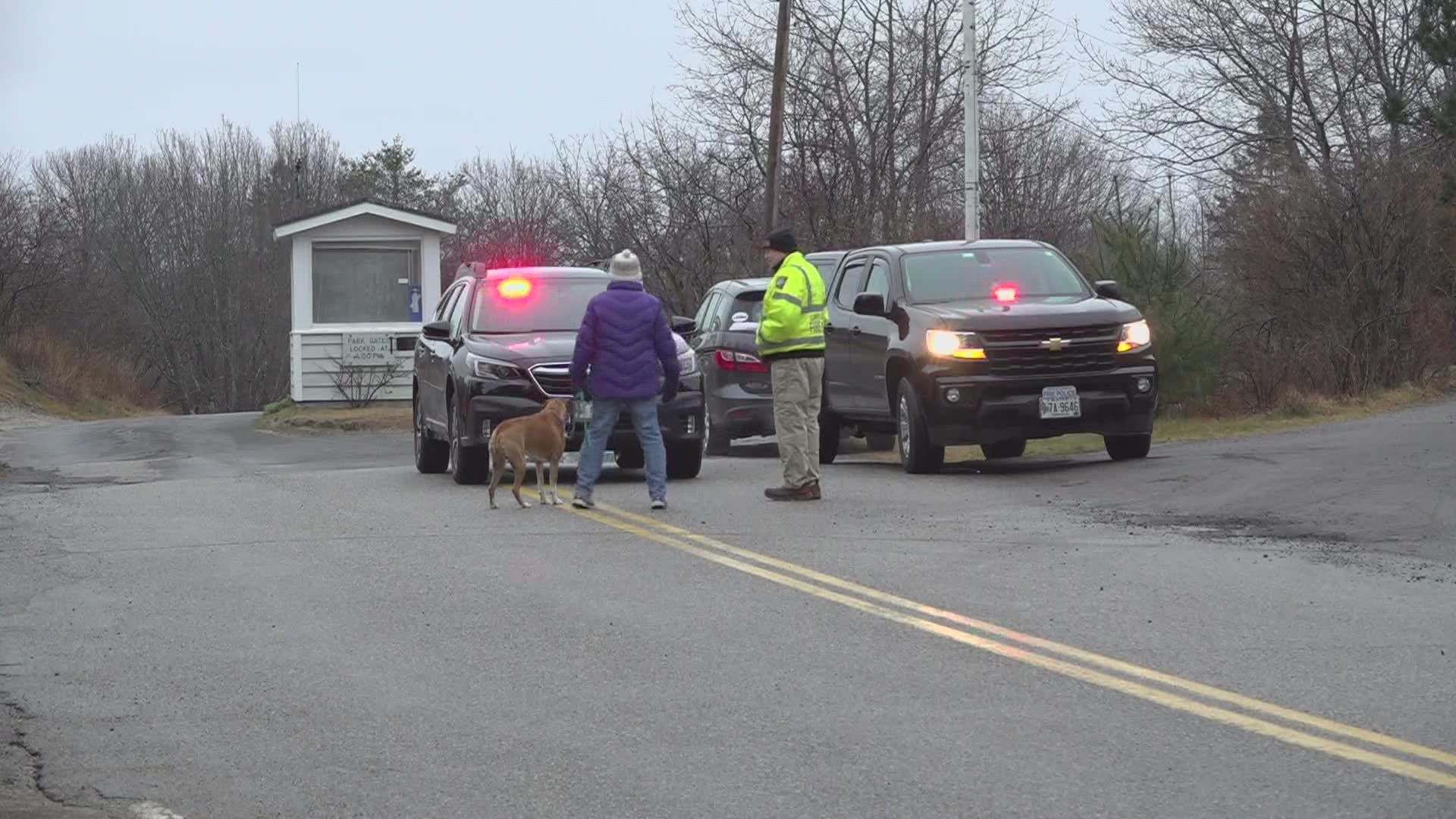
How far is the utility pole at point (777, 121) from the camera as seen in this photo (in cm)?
2981

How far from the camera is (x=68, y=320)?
64.2 meters

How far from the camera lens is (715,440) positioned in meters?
20.6

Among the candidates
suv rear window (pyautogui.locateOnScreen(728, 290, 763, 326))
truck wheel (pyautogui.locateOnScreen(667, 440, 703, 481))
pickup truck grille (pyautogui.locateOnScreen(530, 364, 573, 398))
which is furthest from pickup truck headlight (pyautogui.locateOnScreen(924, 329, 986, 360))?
A: suv rear window (pyautogui.locateOnScreen(728, 290, 763, 326))

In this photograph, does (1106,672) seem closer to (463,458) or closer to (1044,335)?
(1044,335)

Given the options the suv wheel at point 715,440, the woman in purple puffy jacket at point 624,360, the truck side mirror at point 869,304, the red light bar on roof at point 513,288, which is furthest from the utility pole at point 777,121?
the woman in purple puffy jacket at point 624,360

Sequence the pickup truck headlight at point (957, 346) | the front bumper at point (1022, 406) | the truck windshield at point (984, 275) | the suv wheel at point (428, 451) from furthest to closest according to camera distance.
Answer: the suv wheel at point (428, 451) < the truck windshield at point (984, 275) < the pickup truck headlight at point (957, 346) < the front bumper at point (1022, 406)

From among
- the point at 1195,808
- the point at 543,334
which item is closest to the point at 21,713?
the point at 1195,808

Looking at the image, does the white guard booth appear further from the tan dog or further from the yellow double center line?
the yellow double center line

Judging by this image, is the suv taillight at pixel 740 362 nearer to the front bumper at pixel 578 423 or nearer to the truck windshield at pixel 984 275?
the truck windshield at pixel 984 275

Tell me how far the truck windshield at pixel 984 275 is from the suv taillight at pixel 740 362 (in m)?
3.10

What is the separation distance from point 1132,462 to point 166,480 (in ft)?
28.5

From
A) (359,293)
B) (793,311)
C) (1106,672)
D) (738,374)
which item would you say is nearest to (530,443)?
(793,311)

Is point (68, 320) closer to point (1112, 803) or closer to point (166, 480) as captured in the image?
point (166, 480)

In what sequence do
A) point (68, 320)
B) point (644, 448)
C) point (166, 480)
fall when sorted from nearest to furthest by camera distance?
1. point (644, 448)
2. point (166, 480)
3. point (68, 320)
